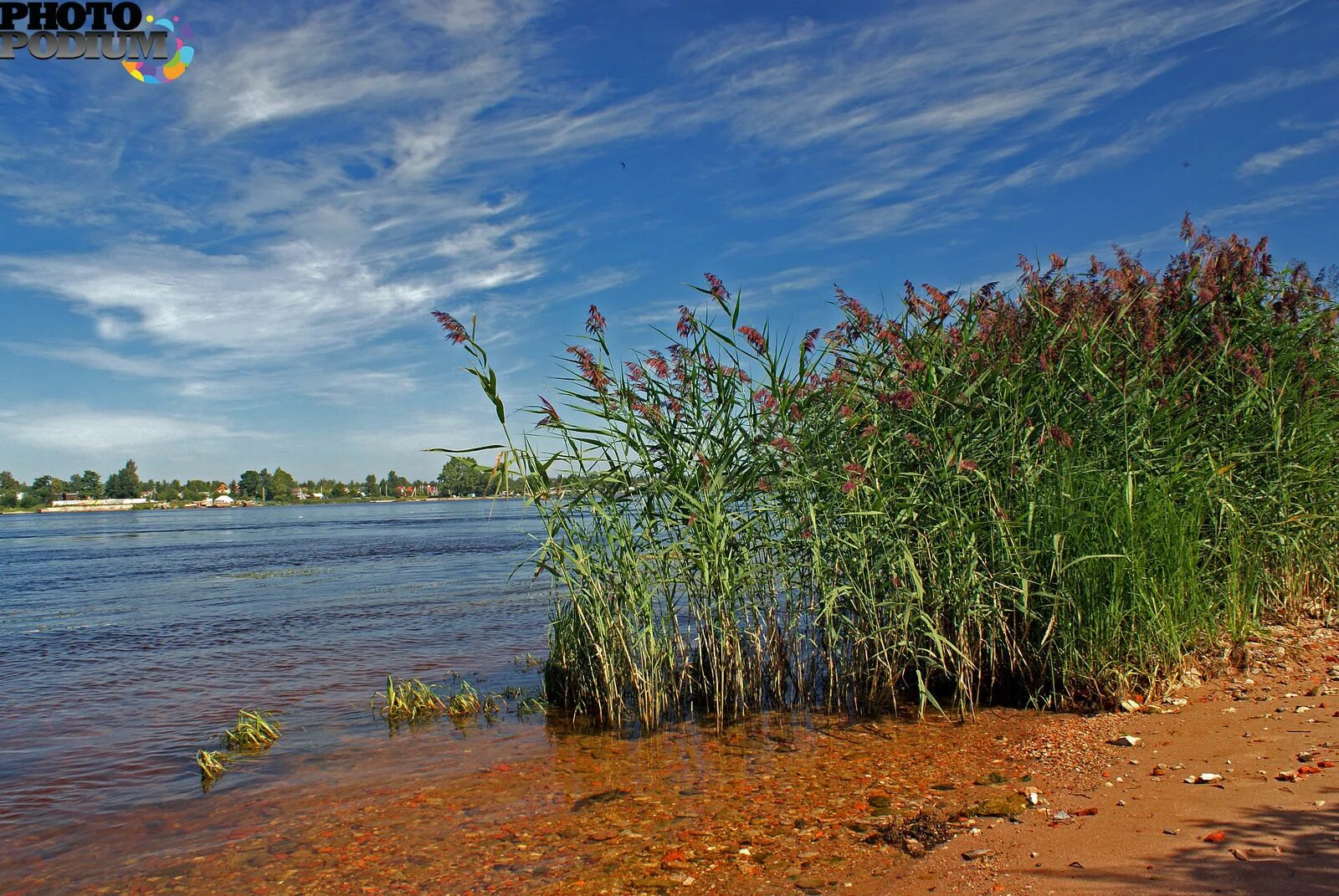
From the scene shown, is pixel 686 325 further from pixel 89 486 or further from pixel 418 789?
pixel 89 486

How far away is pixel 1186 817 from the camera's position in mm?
4918

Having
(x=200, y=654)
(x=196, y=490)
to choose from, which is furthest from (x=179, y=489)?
(x=200, y=654)

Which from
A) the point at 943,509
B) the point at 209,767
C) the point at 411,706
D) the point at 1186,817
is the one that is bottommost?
the point at 209,767

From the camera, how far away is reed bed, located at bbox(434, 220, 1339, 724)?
7277 millimetres

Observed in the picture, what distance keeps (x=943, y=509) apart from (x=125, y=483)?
679ft

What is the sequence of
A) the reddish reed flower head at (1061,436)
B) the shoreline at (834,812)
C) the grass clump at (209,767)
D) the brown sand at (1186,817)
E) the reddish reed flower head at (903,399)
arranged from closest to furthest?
the brown sand at (1186,817), the shoreline at (834,812), the reddish reed flower head at (1061,436), the reddish reed flower head at (903,399), the grass clump at (209,767)

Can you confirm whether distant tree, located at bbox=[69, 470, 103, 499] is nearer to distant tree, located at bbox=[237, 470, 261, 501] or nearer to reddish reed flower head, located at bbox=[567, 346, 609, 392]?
distant tree, located at bbox=[237, 470, 261, 501]

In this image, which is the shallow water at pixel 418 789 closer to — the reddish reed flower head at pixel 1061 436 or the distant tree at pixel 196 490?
the reddish reed flower head at pixel 1061 436

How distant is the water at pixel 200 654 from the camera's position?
29.6ft

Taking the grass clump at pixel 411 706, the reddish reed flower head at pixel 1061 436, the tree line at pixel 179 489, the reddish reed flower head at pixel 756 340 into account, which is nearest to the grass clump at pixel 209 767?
the grass clump at pixel 411 706

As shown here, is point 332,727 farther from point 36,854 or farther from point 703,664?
point 703,664

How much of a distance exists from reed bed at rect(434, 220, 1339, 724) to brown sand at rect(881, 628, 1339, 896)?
85 centimetres

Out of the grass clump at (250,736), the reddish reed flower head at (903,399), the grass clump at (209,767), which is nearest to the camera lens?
the reddish reed flower head at (903,399)

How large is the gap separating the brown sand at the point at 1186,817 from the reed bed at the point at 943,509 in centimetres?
85
